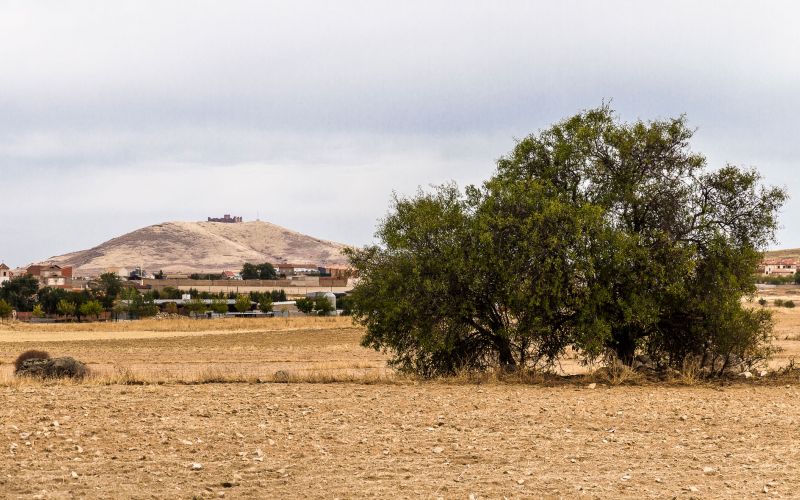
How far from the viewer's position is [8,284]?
506ft

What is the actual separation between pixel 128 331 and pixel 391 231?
72.1 m

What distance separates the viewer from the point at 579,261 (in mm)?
22906

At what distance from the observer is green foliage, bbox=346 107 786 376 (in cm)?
2292

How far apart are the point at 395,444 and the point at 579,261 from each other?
1049 cm

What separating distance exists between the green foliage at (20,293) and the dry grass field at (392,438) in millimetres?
135576

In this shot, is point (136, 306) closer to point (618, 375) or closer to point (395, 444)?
point (618, 375)

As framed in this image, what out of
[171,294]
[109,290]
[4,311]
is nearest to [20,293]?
[109,290]

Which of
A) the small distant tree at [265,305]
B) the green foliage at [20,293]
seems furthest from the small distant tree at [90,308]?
the small distant tree at [265,305]

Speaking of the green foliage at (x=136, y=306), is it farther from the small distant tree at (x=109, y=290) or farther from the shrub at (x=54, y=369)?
the shrub at (x=54, y=369)

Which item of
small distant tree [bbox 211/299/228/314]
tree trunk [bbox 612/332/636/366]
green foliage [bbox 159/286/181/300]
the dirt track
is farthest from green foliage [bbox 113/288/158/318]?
the dirt track

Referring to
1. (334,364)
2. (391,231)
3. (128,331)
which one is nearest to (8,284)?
(128,331)

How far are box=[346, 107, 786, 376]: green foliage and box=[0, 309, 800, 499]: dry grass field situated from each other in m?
1.84

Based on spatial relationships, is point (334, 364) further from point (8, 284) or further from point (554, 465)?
point (8, 284)

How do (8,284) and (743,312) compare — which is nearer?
(743,312)
